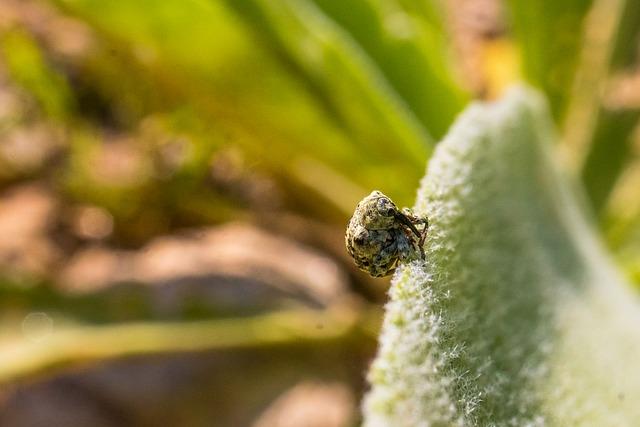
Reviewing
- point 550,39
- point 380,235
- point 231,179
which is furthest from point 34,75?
point 380,235

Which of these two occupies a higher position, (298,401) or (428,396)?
(298,401)

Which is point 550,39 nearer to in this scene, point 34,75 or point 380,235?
point 34,75

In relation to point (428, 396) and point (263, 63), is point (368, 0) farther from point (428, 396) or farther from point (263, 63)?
point (428, 396)

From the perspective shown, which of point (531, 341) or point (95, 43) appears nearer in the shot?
point (531, 341)

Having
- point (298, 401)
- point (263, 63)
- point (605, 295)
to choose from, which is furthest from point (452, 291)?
point (298, 401)

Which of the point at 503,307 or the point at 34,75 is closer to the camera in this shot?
the point at 503,307

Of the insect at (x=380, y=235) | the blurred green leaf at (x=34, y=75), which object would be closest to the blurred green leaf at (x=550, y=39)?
the blurred green leaf at (x=34, y=75)
